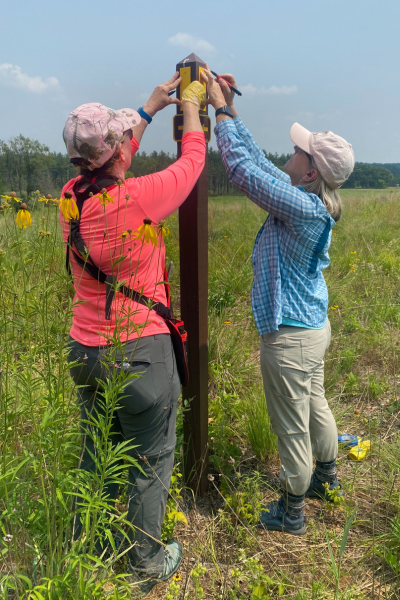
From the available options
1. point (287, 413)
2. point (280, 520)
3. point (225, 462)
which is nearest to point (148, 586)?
point (280, 520)

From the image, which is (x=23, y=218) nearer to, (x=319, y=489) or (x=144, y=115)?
(x=144, y=115)

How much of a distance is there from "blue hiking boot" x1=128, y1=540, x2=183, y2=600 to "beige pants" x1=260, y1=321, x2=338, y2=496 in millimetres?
624

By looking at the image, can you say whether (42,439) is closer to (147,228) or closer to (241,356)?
(147,228)

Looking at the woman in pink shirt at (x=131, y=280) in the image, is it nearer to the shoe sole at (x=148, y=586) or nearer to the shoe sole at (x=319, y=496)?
the shoe sole at (x=148, y=586)

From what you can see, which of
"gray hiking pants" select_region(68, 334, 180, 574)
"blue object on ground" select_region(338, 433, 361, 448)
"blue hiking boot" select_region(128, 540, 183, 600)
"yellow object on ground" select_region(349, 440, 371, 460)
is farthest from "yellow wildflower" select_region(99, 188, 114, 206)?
"blue object on ground" select_region(338, 433, 361, 448)

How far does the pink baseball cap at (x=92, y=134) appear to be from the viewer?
1381 mm

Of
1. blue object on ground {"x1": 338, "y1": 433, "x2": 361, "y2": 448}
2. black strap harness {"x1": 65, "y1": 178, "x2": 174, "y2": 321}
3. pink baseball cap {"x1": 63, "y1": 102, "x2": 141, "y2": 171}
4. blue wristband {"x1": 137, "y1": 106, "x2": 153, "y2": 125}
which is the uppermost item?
blue wristband {"x1": 137, "y1": 106, "x2": 153, "y2": 125}

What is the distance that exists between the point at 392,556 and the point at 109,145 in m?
2.07

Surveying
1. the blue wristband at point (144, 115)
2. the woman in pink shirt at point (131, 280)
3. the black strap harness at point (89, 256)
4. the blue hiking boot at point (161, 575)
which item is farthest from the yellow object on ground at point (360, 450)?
the blue wristband at point (144, 115)

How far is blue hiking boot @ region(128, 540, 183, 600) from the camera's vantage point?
167 centimetres

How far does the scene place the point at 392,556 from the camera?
1743 mm

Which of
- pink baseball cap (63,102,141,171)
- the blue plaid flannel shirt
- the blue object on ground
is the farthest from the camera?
the blue object on ground

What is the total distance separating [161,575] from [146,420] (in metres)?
0.77

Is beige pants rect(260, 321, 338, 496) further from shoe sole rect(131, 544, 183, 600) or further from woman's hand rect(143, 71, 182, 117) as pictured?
woman's hand rect(143, 71, 182, 117)
